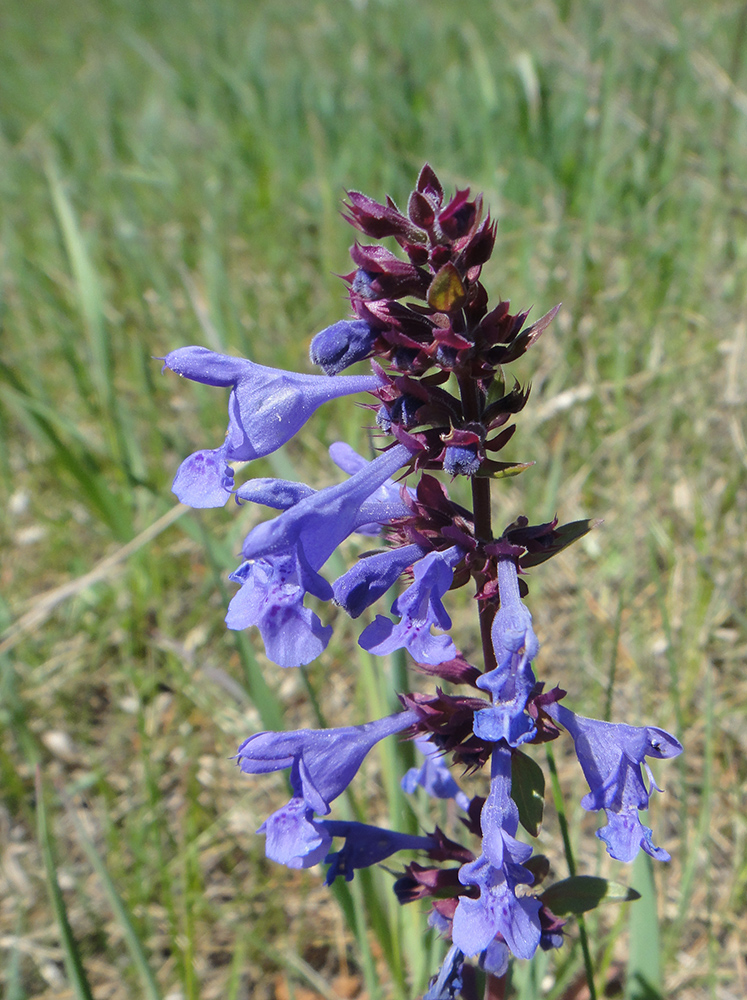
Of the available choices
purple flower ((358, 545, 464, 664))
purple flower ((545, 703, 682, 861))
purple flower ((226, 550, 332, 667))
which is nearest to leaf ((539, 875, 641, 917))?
purple flower ((545, 703, 682, 861))

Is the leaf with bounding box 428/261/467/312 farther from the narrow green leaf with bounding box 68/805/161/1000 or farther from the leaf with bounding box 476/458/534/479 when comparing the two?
the narrow green leaf with bounding box 68/805/161/1000

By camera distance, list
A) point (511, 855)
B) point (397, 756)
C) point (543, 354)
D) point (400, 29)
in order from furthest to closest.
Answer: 1. point (400, 29)
2. point (543, 354)
3. point (397, 756)
4. point (511, 855)

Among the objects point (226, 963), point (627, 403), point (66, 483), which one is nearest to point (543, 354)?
point (627, 403)

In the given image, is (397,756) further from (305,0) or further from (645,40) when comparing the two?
(305,0)

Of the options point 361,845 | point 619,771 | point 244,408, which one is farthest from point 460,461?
point 361,845

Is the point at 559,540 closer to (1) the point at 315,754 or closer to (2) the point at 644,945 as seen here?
(1) the point at 315,754

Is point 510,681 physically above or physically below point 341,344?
below
